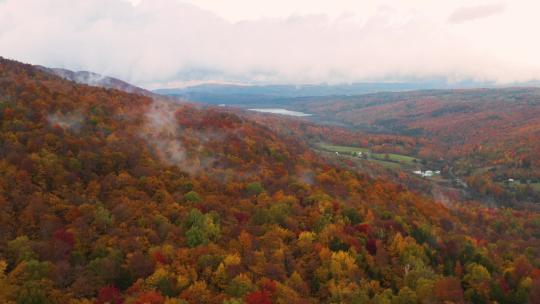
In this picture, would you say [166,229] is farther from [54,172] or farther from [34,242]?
[54,172]

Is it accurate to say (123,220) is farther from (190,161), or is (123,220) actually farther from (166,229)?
(190,161)

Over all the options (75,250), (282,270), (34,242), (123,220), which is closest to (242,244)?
(282,270)

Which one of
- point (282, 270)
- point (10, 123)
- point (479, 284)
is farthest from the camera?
point (10, 123)

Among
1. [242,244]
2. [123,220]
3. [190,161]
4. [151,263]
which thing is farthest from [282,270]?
[190,161]

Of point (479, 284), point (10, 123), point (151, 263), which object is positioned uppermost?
point (10, 123)

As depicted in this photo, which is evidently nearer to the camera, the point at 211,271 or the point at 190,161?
the point at 211,271

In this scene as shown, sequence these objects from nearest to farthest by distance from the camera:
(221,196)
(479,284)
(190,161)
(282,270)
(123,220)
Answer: (282,270)
(123,220)
(479,284)
(221,196)
(190,161)

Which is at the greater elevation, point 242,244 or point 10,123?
point 10,123
